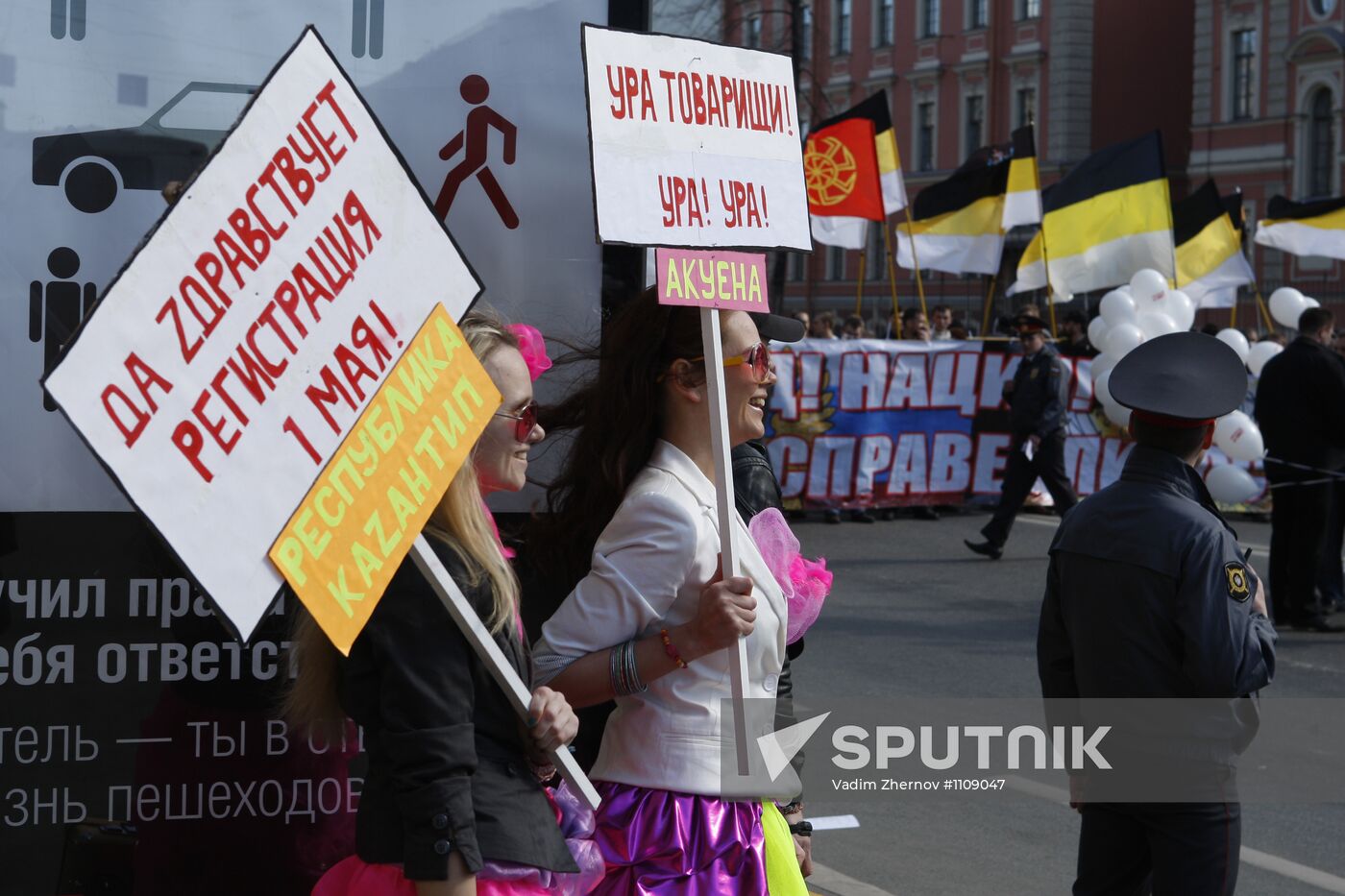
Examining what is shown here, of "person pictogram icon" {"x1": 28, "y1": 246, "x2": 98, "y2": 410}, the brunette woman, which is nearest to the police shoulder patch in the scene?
the brunette woman

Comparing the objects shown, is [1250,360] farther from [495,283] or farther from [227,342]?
[227,342]

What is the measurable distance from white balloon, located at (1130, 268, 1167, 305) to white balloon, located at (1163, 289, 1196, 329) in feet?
0.34

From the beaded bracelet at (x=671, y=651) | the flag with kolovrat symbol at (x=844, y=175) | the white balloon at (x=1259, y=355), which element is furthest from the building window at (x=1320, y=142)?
the beaded bracelet at (x=671, y=651)

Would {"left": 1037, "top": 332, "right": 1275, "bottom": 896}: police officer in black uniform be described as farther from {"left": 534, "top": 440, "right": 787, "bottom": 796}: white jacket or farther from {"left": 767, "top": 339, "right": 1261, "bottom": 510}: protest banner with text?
{"left": 767, "top": 339, "right": 1261, "bottom": 510}: protest banner with text

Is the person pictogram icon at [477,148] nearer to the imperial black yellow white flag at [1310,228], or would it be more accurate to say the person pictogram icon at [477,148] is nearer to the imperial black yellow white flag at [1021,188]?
the imperial black yellow white flag at [1310,228]

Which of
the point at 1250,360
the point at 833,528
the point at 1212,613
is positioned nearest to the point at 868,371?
the point at 833,528

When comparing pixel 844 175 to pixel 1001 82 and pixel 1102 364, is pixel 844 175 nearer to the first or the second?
pixel 1102 364

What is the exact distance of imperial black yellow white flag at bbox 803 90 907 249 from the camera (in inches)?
701

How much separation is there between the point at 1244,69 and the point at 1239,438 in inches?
1441

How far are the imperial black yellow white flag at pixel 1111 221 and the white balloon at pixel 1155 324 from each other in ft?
3.42

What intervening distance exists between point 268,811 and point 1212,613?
78.0 inches

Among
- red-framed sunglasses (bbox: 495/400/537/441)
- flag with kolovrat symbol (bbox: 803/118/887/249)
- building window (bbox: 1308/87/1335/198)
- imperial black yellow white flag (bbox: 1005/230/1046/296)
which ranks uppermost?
Answer: building window (bbox: 1308/87/1335/198)

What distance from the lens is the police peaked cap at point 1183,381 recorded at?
3.61 m

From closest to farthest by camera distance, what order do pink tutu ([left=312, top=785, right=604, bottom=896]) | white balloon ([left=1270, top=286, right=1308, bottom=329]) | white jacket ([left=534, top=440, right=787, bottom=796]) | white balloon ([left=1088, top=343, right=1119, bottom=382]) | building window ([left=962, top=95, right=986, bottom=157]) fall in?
pink tutu ([left=312, top=785, right=604, bottom=896]), white jacket ([left=534, top=440, right=787, bottom=796]), white balloon ([left=1088, top=343, right=1119, bottom=382]), white balloon ([left=1270, top=286, right=1308, bottom=329]), building window ([left=962, top=95, right=986, bottom=157])
